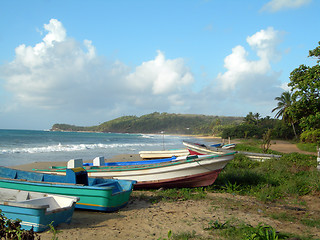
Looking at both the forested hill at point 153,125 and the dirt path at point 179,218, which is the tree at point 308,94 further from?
the forested hill at point 153,125

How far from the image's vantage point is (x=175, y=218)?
22.0ft

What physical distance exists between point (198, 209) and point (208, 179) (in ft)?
7.27

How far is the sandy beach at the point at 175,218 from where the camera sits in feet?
18.8

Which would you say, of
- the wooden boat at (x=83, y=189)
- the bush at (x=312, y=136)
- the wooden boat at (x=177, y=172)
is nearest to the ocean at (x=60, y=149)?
the wooden boat at (x=177, y=172)

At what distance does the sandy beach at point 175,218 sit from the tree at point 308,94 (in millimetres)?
5107

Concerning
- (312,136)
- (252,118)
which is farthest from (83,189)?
(252,118)

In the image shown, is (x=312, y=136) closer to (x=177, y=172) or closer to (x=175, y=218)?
(x=177, y=172)

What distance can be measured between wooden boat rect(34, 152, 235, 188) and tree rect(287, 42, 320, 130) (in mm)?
5737

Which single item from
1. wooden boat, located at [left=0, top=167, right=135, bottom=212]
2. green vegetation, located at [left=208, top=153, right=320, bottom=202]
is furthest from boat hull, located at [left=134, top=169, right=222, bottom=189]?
wooden boat, located at [left=0, top=167, right=135, bottom=212]

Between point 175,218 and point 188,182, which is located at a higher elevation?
point 188,182

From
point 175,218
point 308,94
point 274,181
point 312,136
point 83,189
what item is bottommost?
point 175,218

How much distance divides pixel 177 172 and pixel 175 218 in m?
2.78

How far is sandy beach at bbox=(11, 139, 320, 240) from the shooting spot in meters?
5.73

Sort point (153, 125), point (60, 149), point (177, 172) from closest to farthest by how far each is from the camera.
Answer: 1. point (177, 172)
2. point (60, 149)
3. point (153, 125)
